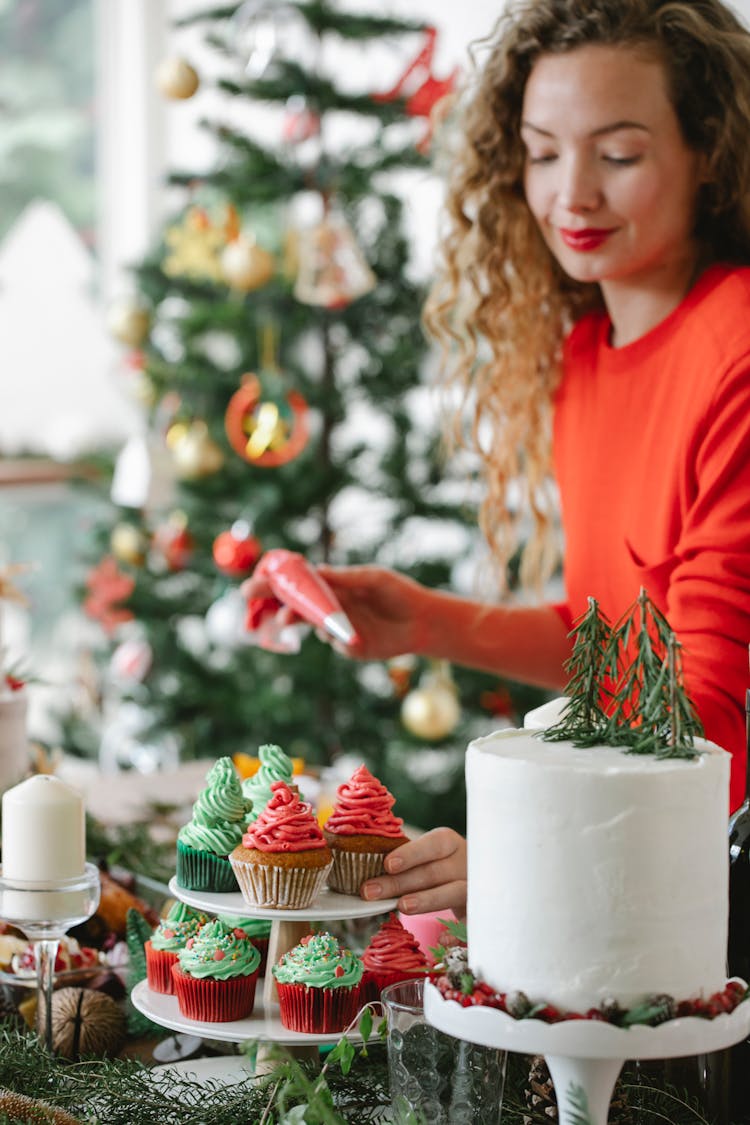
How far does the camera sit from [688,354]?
145 cm

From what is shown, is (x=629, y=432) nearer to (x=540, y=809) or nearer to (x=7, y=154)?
(x=540, y=809)

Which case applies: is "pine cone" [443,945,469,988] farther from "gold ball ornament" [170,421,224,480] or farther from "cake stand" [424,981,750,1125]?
"gold ball ornament" [170,421,224,480]

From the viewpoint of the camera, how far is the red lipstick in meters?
1.41

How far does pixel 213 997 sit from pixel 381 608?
2.37ft

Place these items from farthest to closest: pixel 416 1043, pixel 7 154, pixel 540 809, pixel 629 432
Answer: pixel 7 154
pixel 629 432
pixel 416 1043
pixel 540 809

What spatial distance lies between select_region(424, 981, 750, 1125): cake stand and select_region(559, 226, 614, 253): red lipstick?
0.83 metres

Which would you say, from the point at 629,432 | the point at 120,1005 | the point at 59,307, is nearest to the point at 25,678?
the point at 120,1005

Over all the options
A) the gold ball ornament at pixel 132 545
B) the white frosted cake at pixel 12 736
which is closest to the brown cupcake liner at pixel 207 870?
the white frosted cake at pixel 12 736

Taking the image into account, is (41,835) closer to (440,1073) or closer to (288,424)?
(440,1073)

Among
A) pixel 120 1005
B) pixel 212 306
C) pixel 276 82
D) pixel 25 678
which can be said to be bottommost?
pixel 120 1005

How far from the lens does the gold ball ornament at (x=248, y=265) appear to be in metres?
2.91

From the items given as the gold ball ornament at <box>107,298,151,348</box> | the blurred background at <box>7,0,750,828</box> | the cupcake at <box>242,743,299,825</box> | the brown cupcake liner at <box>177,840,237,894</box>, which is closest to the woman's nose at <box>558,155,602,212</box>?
the cupcake at <box>242,743,299,825</box>

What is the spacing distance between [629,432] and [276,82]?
173cm

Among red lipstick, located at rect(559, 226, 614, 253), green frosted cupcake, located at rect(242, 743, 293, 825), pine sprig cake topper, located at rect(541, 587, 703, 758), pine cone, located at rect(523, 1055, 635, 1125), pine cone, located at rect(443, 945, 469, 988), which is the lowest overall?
pine cone, located at rect(523, 1055, 635, 1125)
